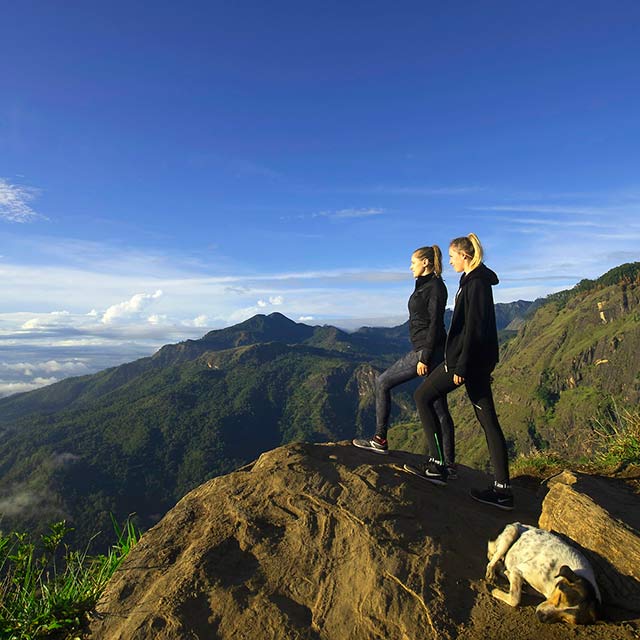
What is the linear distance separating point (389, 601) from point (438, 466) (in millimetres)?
2720

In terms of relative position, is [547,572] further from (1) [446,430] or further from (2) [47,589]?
(2) [47,589]

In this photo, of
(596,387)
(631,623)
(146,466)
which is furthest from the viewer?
(146,466)

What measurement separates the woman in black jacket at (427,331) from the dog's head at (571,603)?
302 cm

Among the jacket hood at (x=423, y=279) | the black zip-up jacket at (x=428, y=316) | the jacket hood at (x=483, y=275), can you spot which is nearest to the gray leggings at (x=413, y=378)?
the black zip-up jacket at (x=428, y=316)

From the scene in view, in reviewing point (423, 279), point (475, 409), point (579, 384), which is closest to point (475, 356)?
point (475, 409)

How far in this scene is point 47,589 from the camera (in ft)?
15.4

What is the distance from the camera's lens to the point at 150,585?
4.56m

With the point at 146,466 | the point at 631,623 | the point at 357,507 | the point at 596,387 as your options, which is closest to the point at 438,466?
the point at 357,507

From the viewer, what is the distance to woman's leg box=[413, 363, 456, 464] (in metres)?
6.58

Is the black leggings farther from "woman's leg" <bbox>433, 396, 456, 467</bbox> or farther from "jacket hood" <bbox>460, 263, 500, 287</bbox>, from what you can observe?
"jacket hood" <bbox>460, 263, 500, 287</bbox>

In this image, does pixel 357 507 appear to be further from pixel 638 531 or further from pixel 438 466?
pixel 638 531

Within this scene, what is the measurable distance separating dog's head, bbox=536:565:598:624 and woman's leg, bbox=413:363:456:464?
2.86 metres

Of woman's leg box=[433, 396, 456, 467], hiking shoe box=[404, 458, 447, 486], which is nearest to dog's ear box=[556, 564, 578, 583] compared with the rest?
hiking shoe box=[404, 458, 447, 486]

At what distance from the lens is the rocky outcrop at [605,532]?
13.9 ft
